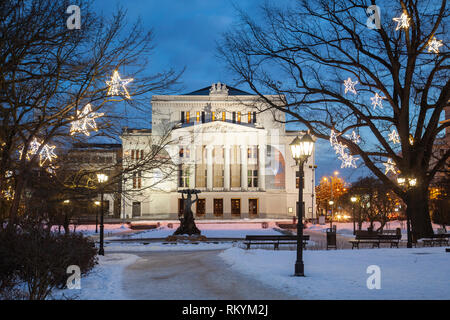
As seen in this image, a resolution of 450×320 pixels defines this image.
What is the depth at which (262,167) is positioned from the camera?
240 feet

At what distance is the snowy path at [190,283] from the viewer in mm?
10031

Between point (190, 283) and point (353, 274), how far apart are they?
15.2 ft

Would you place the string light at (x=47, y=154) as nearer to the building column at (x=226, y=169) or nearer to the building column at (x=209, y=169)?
the building column at (x=209, y=169)

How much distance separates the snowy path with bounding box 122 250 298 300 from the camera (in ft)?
32.9

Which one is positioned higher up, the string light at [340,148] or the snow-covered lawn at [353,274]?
the string light at [340,148]

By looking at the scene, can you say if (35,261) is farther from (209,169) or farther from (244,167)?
(244,167)

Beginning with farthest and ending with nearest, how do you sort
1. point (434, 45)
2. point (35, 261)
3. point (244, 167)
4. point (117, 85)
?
point (244, 167)
point (434, 45)
point (117, 85)
point (35, 261)

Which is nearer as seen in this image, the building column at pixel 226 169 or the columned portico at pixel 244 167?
the columned portico at pixel 244 167

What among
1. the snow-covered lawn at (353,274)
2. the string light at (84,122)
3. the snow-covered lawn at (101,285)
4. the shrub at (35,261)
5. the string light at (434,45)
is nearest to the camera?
the shrub at (35,261)

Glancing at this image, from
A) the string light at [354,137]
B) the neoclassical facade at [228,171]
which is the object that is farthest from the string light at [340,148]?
the neoclassical facade at [228,171]

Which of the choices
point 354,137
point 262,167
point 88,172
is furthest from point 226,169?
point 88,172

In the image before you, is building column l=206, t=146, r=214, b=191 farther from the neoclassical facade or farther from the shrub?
the shrub

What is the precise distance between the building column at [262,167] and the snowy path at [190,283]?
186ft

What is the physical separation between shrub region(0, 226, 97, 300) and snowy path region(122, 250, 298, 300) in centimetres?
163
